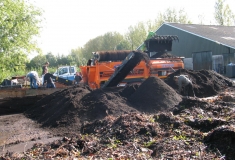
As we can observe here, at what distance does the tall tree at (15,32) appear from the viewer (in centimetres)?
1494

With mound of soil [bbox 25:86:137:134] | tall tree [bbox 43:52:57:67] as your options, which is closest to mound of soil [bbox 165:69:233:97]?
mound of soil [bbox 25:86:137:134]

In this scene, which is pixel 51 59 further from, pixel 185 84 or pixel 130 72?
pixel 185 84

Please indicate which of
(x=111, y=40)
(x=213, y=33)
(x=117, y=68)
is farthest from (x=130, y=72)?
(x=111, y=40)

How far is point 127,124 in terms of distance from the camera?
6199 millimetres

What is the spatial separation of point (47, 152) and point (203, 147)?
285 centimetres

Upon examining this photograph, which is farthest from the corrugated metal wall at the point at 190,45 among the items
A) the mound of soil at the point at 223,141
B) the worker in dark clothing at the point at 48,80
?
the mound of soil at the point at 223,141

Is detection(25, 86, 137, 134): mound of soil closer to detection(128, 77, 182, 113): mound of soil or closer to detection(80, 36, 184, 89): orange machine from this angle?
detection(128, 77, 182, 113): mound of soil

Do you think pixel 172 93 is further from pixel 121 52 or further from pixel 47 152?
pixel 47 152

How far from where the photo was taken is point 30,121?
9.76 m

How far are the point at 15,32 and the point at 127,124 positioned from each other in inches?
468

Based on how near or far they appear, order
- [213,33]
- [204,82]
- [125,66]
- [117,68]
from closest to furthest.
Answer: [125,66]
[117,68]
[204,82]
[213,33]

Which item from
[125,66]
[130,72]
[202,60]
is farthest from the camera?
[202,60]

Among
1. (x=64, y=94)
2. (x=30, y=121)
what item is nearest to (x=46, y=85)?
(x=64, y=94)

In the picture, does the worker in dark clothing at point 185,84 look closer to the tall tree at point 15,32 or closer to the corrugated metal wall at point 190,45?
the tall tree at point 15,32
